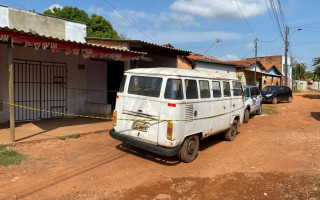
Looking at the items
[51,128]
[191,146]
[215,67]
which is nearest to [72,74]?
[51,128]

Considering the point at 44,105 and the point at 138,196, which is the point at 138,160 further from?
the point at 44,105

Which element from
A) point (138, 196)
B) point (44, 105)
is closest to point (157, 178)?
point (138, 196)

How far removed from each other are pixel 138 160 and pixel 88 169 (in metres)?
1.16

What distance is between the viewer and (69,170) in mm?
4844

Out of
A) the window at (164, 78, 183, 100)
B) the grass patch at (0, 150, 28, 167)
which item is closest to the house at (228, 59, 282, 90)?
the window at (164, 78, 183, 100)

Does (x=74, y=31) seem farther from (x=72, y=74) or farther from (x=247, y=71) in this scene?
(x=247, y=71)

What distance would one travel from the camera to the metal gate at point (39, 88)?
881cm

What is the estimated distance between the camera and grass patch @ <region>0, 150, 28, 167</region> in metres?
5.06

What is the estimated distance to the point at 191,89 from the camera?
5348 millimetres

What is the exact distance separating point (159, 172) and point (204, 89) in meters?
2.24

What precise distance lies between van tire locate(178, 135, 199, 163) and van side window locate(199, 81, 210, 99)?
1007 mm

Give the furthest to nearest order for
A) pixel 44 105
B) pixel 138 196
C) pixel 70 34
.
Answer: pixel 70 34
pixel 44 105
pixel 138 196

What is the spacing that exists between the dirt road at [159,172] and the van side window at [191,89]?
1.56 metres

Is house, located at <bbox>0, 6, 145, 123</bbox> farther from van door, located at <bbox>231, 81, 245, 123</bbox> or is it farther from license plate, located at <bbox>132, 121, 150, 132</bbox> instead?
van door, located at <bbox>231, 81, 245, 123</bbox>
